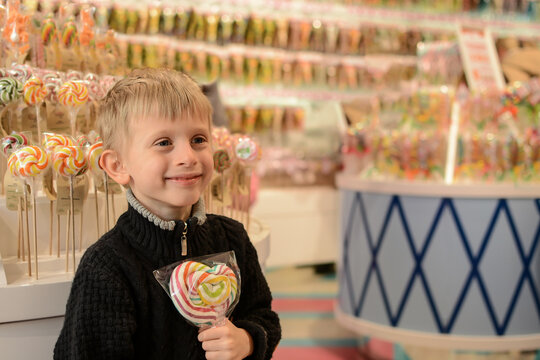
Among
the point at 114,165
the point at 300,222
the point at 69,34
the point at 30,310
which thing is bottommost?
the point at 300,222

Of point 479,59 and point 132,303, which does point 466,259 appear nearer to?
point 479,59

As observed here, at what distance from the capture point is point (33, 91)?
1.68 meters

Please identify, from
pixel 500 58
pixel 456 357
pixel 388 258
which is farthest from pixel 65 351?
Answer: pixel 500 58

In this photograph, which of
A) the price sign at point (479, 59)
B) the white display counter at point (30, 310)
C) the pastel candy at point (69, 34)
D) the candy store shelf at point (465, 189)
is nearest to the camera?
the white display counter at point (30, 310)

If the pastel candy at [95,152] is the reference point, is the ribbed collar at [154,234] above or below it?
below

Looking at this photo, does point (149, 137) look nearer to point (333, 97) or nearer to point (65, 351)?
point (65, 351)

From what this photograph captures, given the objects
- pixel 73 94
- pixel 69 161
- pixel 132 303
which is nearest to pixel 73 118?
pixel 73 94

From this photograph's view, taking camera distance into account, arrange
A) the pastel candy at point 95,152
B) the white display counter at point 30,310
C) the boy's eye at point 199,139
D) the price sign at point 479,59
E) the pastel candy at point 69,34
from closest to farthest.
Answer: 1. the boy's eye at point 199,139
2. the white display counter at point 30,310
3. the pastel candy at point 95,152
4. the pastel candy at point 69,34
5. the price sign at point 479,59

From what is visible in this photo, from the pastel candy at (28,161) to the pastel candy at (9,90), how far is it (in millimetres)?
205

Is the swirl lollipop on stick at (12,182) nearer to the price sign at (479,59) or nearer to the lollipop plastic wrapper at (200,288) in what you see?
the lollipop plastic wrapper at (200,288)

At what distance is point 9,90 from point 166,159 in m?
0.63

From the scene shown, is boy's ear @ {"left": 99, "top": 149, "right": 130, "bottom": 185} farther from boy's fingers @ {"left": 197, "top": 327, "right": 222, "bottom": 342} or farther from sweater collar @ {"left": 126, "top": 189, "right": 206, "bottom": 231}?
boy's fingers @ {"left": 197, "top": 327, "right": 222, "bottom": 342}

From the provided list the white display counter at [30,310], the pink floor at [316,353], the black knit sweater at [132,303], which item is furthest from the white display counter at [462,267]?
the white display counter at [30,310]

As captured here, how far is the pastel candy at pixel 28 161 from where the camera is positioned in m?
1.51
